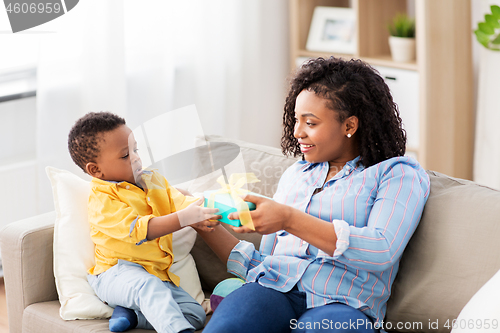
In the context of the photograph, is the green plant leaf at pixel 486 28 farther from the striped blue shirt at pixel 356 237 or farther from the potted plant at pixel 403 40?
the striped blue shirt at pixel 356 237

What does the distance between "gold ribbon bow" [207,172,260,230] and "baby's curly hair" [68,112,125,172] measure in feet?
1.27

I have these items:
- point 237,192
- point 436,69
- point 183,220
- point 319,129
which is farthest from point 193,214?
point 436,69

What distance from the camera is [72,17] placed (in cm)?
239

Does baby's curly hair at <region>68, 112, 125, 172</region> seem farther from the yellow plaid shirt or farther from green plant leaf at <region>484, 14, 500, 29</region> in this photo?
green plant leaf at <region>484, 14, 500, 29</region>

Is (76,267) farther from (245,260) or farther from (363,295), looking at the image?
(363,295)

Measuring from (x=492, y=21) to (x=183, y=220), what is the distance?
201 centimetres

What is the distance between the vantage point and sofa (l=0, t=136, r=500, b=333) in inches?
52.5

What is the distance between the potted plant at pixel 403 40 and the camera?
9.44 feet

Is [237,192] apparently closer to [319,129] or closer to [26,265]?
[319,129]

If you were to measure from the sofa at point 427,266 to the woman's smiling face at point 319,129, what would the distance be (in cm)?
28

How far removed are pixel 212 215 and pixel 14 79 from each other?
158 centimetres

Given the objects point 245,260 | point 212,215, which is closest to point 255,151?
point 245,260

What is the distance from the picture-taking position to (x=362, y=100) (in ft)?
4.64

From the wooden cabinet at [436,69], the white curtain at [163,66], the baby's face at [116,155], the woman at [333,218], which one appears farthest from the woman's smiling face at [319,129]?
the wooden cabinet at [436,69]
